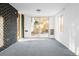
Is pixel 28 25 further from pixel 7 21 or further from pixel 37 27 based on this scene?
pixel 7 21

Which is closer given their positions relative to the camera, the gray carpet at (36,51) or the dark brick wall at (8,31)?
the gray carpet at (36,51)

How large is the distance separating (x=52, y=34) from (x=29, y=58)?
850 cm

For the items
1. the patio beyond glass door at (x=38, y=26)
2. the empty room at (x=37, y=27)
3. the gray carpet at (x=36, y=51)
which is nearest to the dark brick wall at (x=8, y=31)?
the empty room at (x=37, y=27)

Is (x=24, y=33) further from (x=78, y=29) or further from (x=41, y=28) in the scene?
(x=78, y=29)

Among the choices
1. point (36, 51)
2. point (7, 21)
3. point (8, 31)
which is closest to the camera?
point (36, 51)

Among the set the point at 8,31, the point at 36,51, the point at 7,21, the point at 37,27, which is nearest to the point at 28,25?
the point at 37,27

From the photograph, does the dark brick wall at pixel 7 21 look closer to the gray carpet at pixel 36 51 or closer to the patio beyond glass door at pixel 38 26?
the gray carpet at pixel 36 51

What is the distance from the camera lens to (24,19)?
13141 millimetres

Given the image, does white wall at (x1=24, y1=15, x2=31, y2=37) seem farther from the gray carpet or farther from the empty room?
the gray carpet

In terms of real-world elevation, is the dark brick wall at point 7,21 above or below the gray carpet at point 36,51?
above

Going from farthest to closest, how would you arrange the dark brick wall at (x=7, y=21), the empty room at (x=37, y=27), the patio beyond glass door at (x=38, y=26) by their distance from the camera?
the patio beyond glass door at (x=38, y=26) → the empty room at (x=37, y=27) → the dark brick wall at (x=7, y=21)

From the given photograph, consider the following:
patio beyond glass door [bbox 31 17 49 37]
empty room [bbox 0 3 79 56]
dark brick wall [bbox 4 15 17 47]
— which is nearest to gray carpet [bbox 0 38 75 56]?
empty room [bbox 0 3 79 56]

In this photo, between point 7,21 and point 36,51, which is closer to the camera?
point 36,51

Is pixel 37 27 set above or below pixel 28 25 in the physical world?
below
